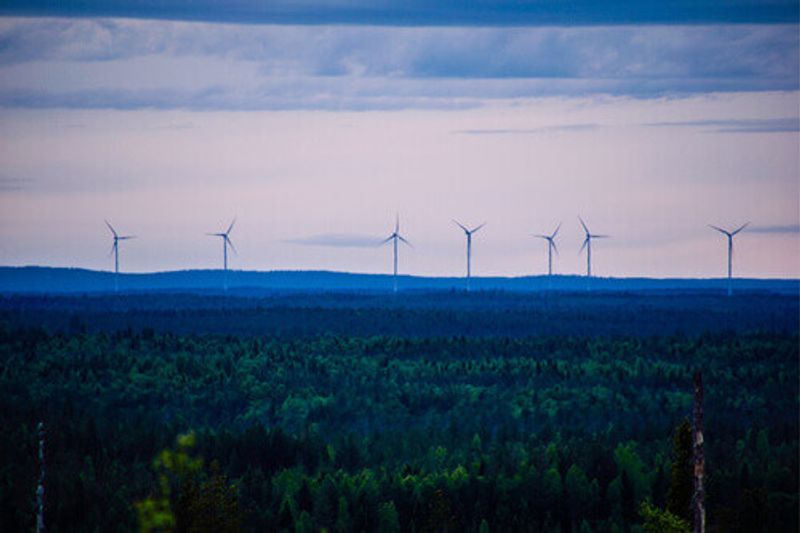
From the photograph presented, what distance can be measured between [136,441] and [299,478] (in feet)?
74.6

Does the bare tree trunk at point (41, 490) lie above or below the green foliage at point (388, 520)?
above

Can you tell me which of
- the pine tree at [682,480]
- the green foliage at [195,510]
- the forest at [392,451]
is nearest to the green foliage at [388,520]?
the forest at [392,451]

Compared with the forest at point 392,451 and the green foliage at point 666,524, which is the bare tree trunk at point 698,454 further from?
the forest at point 392,451

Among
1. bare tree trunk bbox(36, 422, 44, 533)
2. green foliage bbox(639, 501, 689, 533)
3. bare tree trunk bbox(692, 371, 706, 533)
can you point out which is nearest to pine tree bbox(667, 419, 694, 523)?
green foliage bbox(639, 501, 689, 533)

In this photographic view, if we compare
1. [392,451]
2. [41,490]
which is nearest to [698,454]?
[41,490]

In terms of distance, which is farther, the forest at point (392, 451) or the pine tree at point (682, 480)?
the forest at point (392, 451)

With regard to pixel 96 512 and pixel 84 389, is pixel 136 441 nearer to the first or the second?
pixel 96 512

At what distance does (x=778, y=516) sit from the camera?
10688cm

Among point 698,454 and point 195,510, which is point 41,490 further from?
point 698,454

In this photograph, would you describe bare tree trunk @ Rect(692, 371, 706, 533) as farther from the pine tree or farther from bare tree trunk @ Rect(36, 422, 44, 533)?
bare tree trunk @ Rect(36, 422, 44, 533)

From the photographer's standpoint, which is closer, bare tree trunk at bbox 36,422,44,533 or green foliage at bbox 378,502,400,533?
bare tree trunk at bbox 36,422,44,533

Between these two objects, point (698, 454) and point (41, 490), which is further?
point (41, 490)

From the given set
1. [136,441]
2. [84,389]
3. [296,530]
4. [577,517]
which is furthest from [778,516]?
[84,389]

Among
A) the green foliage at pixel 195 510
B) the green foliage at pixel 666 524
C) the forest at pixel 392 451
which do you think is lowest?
the forest at pixel 392 451
